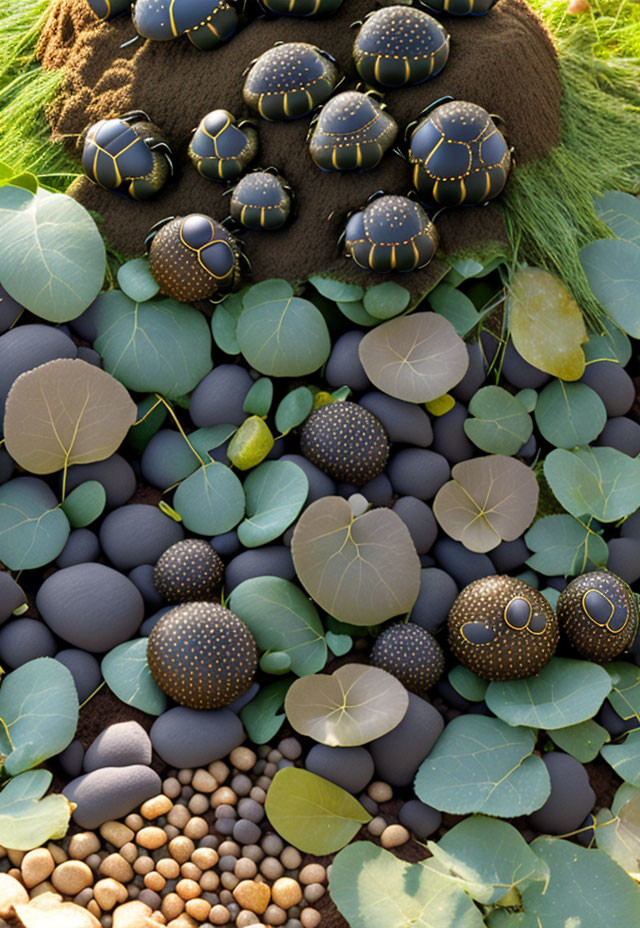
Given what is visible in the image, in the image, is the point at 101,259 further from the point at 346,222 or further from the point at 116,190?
the point at 346,222

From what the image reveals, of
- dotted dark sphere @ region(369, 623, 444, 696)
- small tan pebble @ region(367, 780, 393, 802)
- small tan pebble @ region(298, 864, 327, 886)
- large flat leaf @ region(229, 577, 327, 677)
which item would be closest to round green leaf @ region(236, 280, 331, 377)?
large flat leaf @ region(229, 577, 327, 677)

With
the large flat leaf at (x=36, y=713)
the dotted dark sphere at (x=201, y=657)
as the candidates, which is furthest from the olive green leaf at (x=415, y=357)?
the large flat leaf at (x=36, y=713)

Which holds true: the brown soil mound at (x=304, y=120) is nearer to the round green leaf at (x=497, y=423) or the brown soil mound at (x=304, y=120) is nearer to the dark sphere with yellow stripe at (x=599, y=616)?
the round green leaf at (x=497, y=423)

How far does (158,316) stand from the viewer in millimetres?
1635

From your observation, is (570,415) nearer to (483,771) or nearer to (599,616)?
(599,616)

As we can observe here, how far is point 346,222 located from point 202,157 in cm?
30

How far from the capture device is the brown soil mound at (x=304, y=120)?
1654 millimetres

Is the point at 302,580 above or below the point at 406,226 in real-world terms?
below

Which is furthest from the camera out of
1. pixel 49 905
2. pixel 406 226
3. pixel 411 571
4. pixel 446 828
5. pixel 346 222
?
pixel 346 222

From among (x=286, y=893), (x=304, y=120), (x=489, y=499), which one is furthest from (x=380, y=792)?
(x=304, y=120)

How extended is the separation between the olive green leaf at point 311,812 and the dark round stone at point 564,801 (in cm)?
27

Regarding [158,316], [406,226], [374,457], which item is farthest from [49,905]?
[406,226]

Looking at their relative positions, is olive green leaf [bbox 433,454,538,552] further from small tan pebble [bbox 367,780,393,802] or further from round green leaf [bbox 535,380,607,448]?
small tan pebble [bbox 367,780,393,802]

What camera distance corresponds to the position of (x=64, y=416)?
147 cm
